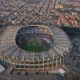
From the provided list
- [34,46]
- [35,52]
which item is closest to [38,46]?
[34,46]

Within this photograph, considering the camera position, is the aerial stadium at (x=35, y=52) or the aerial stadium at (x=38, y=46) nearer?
the aerial stadium at (x=38, y=46)

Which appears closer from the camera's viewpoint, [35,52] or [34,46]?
[35,52]

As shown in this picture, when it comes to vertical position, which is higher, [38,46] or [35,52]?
[35,52]

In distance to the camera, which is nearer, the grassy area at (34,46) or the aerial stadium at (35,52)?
the aerial stadium at (35,52)

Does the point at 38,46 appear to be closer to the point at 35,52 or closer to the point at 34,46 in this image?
the point at 34,46

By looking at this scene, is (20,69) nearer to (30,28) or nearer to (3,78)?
(3,78)

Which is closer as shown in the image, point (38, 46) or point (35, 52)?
point (35, 52)

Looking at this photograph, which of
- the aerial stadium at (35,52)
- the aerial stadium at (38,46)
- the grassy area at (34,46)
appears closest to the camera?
the aerial stadium at (38,46)

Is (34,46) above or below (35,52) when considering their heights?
below

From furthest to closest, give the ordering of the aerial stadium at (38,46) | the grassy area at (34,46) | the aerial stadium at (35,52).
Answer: the grassy area at (34,46) → the aerial stadium at (35,52) → the aerial stadium at (38,46)
